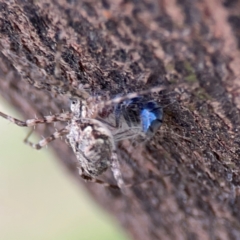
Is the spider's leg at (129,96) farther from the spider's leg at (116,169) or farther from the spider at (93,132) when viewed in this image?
the spider's leg at (116,169)

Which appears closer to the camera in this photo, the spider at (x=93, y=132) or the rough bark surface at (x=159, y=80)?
the rough bark surface at (x=159, y=80)

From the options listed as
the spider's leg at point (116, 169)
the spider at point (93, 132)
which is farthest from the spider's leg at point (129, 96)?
the spider's leg at point (116, 169)

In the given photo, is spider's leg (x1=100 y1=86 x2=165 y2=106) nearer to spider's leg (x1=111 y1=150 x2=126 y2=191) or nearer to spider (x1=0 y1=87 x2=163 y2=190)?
Result: spider (x1=0 y1=87 x2=163 y2=190)

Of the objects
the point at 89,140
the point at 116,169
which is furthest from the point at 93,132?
the point at 116,169

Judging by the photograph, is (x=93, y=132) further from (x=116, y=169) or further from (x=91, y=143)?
(x=116, y=169)

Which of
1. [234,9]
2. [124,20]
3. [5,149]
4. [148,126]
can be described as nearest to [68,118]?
[148,126]

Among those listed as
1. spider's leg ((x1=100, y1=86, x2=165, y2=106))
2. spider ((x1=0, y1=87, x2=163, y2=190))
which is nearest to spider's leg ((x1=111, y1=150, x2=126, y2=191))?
spider ((x1=0, y1=87, x2=163, y2=190))
